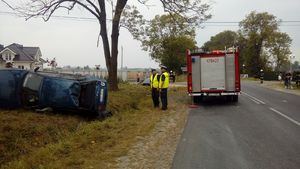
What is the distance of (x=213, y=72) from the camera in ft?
71.9

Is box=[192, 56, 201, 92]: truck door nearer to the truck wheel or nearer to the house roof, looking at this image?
the truck wheel

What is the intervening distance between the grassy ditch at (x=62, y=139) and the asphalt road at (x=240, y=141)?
140 cm

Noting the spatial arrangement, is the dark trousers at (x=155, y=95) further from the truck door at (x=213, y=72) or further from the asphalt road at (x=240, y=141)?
the truck door at (x=213, y=72)

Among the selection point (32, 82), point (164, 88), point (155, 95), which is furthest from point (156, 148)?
point (155, 95)

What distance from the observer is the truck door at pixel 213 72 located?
858 inches

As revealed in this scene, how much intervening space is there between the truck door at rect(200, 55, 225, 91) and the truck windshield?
401 inches

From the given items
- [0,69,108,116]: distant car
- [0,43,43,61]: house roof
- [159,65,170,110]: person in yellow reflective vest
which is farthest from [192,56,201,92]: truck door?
[0,43,43,61]: house roof

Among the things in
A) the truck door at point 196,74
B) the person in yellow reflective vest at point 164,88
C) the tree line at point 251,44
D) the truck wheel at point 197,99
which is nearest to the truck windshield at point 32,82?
the person in yellow reflective vest at point 164,88

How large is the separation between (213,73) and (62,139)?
39.7 feet

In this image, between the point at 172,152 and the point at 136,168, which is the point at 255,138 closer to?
the point at 172,152

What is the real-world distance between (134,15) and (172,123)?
1390 cm

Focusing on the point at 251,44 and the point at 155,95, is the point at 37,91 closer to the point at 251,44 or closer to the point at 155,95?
the point at 155,95

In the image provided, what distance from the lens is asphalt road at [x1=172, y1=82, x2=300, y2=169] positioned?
8.37 metres

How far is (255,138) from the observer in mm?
11125
